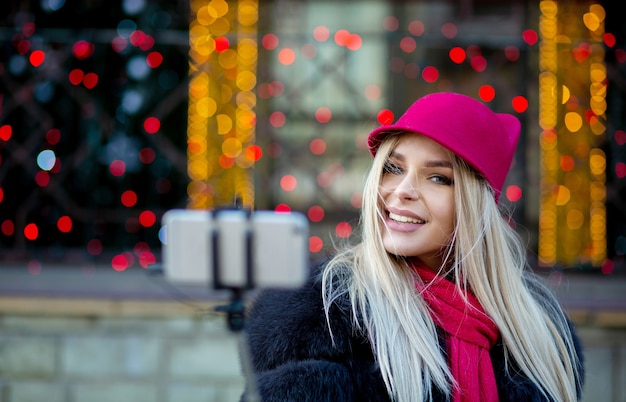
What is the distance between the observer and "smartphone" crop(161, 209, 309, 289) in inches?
48.6

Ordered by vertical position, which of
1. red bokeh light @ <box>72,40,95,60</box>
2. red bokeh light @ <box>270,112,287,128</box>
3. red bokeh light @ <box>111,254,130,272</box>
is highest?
red bokeh light @ <box>72,40,95,60</box>

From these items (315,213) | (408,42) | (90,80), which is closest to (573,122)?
(408,42)

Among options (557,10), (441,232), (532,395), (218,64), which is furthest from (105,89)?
(532,395)

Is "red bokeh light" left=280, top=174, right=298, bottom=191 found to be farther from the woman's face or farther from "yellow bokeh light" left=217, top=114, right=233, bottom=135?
the woman's face

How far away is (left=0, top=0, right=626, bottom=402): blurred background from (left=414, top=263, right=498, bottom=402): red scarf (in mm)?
1935

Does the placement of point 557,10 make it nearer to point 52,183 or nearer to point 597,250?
point 597,250

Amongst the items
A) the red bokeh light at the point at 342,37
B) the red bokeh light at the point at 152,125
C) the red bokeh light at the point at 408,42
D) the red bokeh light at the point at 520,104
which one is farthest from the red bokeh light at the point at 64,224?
the red bokeh light at the point at 520,104

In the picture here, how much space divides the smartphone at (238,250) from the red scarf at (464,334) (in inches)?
33.0

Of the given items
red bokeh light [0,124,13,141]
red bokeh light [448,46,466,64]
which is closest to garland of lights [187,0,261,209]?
red bokeh light [0,124,13,141]

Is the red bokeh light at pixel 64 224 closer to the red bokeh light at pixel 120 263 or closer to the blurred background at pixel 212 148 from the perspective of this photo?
the blurred background at pixel 212 148

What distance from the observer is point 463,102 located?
195cm

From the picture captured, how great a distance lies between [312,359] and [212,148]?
2929 mm

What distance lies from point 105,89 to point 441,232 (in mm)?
3423

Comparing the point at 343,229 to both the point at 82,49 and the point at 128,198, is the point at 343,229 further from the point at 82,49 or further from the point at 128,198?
the point at 82,49
